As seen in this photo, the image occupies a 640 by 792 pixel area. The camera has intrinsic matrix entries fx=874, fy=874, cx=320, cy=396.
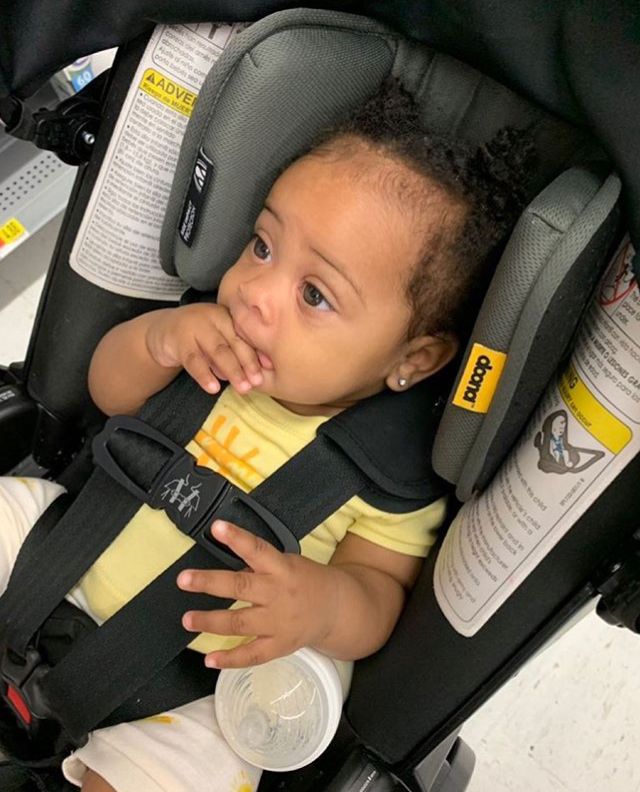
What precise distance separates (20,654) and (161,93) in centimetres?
56

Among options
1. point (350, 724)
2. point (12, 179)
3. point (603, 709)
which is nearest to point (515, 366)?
point (350, 724)

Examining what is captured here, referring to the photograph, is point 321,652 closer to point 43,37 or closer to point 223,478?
point 223,478

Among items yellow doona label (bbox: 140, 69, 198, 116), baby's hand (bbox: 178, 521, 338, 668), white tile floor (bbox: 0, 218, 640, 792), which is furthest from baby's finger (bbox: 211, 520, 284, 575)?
white tile floor (bbox: 0, 218, 640, 792)

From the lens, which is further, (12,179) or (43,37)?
(12,179)

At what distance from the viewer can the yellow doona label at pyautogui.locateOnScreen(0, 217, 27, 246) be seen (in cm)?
137

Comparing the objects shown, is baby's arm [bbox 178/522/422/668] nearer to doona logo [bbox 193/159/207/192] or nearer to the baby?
the baby

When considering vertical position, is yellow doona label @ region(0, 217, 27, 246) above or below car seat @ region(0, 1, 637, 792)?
below

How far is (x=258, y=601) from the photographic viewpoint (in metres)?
0.71

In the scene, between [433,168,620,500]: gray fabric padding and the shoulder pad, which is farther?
the shoulder pad

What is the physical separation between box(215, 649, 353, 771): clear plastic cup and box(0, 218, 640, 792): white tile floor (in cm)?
55

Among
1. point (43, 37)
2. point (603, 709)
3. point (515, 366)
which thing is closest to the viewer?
point (515, 366)

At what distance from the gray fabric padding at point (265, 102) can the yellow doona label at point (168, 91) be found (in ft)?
0.22

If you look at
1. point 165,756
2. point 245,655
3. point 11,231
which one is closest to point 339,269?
point 245,655

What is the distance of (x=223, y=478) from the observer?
0.81 meters
